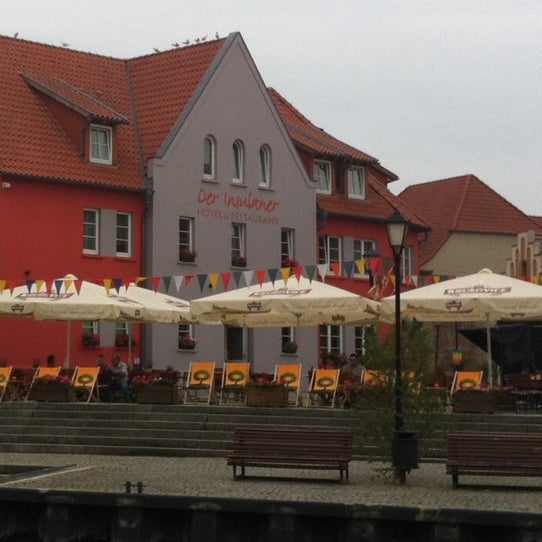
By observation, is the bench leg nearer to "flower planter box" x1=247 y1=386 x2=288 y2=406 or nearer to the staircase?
the staircase

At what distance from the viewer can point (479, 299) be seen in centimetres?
3416

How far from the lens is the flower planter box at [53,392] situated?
3656cm

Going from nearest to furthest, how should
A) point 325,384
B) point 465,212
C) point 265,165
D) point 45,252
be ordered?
point 325,384
point 45,252
point 265,165
point 465,212

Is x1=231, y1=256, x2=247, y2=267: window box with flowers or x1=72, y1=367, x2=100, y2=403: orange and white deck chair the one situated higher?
x1=231, y1=256, x2=247, y2=267: window box with flowers

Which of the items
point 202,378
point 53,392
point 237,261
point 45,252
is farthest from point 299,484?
point 237,261

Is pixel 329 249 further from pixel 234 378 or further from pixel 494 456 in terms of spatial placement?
pixel 494 456

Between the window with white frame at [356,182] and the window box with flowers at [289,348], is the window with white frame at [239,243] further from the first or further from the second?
the window with white frame at [356,182]

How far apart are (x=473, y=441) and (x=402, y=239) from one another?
3.53m

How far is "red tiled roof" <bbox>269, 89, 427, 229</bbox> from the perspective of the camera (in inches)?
2383

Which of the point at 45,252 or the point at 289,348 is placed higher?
the point at 45,252

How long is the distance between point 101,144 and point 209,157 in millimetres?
4006

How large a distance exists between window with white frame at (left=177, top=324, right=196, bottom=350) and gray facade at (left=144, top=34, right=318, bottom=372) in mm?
186

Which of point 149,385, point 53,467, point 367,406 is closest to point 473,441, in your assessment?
point 367,406

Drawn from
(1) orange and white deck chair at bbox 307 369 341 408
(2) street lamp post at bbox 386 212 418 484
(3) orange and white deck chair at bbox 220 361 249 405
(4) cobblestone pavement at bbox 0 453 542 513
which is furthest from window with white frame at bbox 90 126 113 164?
(2) street lamp post at bbox 386 212 418 484
